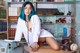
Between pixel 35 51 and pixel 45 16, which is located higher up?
pixel 45 16

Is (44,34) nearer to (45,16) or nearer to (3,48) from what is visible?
(3,48)

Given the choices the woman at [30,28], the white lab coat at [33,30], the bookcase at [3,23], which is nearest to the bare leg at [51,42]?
the woman at [30,28]

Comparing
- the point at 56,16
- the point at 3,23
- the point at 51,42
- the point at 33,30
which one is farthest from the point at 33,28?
the point at 56,16

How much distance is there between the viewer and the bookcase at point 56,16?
5133mm

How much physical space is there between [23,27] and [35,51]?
1.76 ft

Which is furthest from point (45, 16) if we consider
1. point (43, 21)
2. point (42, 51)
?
point (42, 51)

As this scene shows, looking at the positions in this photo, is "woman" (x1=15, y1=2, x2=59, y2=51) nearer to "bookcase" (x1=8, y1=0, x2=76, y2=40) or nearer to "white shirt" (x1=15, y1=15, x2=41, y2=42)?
"white shirt" (x1=15, y1=15, x2=41, y2=42)

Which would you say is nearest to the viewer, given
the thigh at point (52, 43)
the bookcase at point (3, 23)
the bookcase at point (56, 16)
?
the thigh at point (52, 43)

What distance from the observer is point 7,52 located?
2.51 m

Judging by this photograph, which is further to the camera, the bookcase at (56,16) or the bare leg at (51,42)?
the bookcase at (56,16)

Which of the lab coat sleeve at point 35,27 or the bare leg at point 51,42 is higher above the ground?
the lab coat sleeve at point 35,27

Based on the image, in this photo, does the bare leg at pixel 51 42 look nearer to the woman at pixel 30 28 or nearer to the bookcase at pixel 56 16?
the woman at pixel 30 28

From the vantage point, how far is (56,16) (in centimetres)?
527

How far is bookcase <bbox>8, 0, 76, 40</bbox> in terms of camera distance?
5.13 meters
